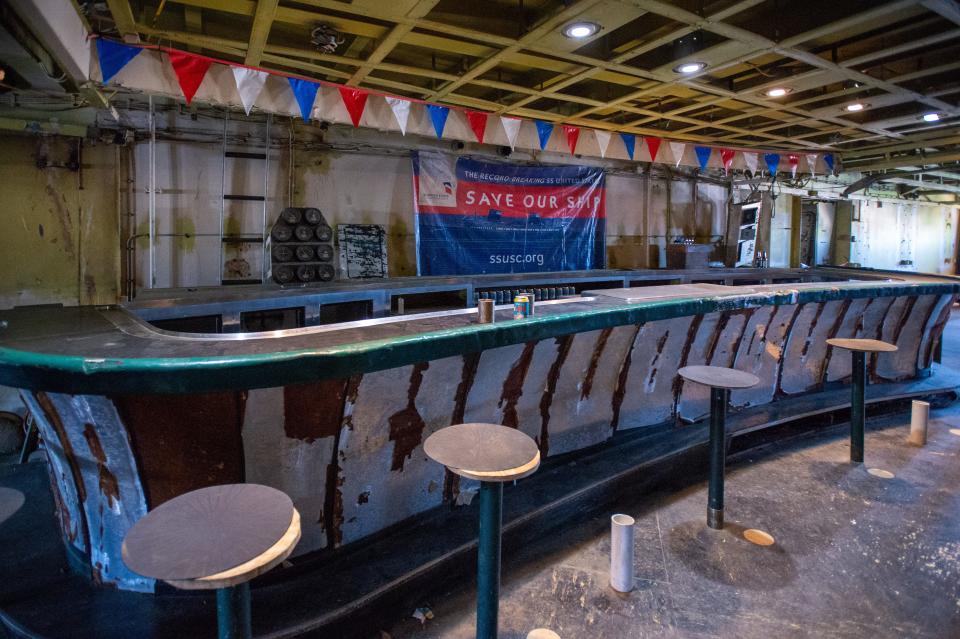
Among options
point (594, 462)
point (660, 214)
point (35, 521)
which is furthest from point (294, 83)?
point (660, 214)

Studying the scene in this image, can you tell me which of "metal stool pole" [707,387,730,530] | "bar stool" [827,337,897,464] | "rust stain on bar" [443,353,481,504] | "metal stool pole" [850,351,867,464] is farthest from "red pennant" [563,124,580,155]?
"rust stain on bar" [443,353,481,504]

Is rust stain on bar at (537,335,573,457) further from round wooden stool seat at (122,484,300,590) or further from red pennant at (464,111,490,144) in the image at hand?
red pennant at (464,111,490,144)

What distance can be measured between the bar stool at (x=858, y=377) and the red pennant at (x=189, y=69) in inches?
197

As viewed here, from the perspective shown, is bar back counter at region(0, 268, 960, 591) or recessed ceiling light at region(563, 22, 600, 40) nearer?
bar back counter at region(0, 268, 960, 591)

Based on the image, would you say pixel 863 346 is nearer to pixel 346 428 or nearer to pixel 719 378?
pixel 719 378

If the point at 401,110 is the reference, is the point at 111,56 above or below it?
below

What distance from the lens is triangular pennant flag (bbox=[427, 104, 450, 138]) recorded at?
5.45m

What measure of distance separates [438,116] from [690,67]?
2.58m

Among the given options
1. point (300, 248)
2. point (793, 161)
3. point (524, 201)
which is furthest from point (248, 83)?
point (793, 161)

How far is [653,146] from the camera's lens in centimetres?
699

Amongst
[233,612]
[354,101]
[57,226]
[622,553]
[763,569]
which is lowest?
[763,569]

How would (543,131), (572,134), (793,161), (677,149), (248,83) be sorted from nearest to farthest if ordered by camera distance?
(248,83), (543,131), (572,134), (677,149), (793,161)

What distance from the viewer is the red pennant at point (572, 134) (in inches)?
251

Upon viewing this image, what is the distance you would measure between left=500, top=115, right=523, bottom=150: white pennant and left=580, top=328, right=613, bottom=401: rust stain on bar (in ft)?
12.8
